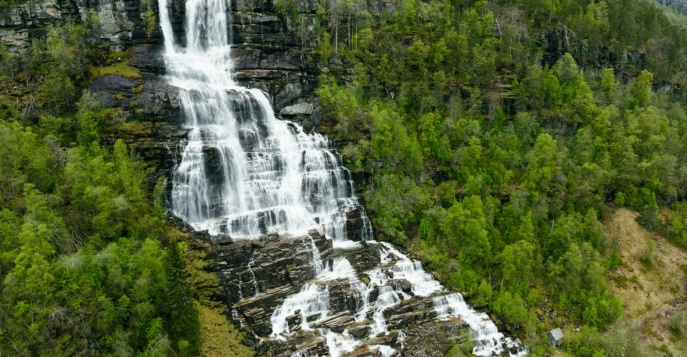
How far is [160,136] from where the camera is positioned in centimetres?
4528

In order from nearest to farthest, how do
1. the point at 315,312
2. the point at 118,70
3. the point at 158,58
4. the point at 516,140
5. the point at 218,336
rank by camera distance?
1. the point at 218,336
2. the point at 315,312
3. the point at 118,70
4. the point at 158,58
5. the point at 516,140

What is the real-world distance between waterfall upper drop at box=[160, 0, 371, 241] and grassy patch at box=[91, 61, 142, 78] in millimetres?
4074

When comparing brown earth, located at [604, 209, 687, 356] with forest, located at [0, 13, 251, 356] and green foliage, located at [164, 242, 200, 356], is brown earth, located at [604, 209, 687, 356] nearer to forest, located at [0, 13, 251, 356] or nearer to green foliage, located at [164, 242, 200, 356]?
green foliage, located at [164, 242, 200, 356]

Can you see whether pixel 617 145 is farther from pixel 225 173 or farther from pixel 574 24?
pixel 225 173

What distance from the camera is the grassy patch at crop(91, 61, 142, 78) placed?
4978 centimetres

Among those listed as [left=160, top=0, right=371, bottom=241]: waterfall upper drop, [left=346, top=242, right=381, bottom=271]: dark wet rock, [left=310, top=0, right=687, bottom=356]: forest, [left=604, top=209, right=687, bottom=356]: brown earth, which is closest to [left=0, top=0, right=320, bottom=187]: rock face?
[left=160, top=0, right=371, bottom=241]: waterfall upper drop

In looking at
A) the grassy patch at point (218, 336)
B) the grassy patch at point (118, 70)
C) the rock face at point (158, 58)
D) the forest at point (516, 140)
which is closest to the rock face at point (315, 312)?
the grassy patch at point (218, 336)

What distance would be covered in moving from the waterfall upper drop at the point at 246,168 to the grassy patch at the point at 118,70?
13.4ft

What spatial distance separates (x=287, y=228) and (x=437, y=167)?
22666mm

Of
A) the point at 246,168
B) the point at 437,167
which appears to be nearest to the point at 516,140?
the point at 437,167

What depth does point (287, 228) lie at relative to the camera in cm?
4475

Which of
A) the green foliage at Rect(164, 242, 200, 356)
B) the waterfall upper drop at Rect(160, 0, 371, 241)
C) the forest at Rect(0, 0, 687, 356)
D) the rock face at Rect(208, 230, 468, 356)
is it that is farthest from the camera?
the waterfall upper drop at Rect(160, 0, 371, 241)

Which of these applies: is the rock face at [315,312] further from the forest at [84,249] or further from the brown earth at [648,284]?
the brown earth at [648,284]

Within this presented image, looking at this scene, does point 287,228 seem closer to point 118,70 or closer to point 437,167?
point 437,167
